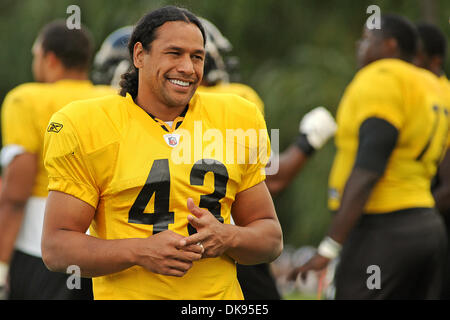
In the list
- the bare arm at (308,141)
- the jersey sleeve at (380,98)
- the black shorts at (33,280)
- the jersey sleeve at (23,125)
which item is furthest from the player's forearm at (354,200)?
the jersey sleeve at (23,125)

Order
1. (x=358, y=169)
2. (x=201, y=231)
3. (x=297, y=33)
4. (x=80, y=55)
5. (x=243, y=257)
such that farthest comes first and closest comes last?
(x=297, y=33)
(x=80, y=55)
(x=358, y=169)
(x=243, y=257)
(x=201, y=231)

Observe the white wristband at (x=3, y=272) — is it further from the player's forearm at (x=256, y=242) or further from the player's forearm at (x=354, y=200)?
Result: the player's forearm at (x=256, y=242)

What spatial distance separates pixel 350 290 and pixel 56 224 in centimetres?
209

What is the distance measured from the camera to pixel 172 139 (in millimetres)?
2736

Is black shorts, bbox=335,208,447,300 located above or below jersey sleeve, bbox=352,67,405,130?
below

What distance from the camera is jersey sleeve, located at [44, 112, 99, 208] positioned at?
2641 mm

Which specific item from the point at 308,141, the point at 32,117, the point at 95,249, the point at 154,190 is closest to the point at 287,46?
the point at 308,141

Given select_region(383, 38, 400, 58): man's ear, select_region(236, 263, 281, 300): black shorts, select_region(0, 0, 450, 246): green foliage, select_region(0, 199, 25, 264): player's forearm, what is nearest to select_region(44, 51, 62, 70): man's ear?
select_region(0, 199, 25, 264): player's forearm

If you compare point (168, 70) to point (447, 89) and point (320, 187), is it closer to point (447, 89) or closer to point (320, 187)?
point (447, 89)

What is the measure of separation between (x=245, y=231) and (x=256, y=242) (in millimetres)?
62

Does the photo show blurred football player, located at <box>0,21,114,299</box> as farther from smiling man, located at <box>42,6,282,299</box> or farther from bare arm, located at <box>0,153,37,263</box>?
smiling man, located at <box>42,6,282,299</box>

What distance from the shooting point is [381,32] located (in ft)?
15.1

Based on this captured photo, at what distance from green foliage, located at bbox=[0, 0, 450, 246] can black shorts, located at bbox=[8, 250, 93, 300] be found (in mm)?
5691
